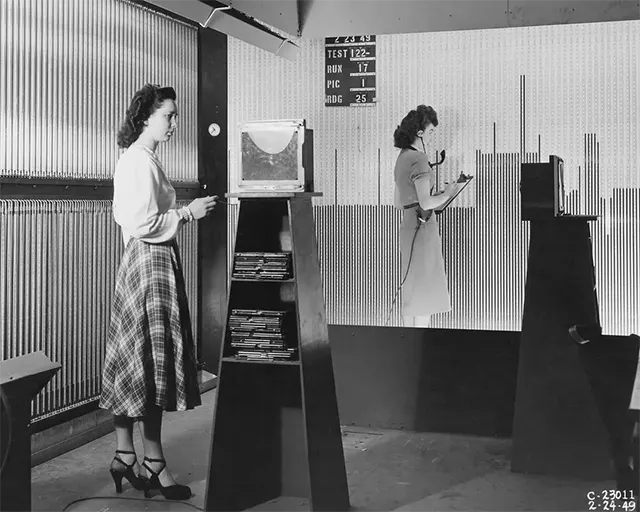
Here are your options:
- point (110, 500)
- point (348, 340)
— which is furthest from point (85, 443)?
point (348, 340)

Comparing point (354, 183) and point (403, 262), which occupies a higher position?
point (354, 183)

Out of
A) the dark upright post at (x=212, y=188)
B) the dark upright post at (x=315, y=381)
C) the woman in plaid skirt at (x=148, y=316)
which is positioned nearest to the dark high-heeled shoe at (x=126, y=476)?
the woman in plaid skirt at (x=148, y=316)

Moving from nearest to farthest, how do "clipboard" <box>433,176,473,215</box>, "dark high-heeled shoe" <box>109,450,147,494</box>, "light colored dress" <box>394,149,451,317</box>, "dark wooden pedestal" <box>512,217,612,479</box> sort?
"dark high-heeled shoe" <box>109,450,147,494</box> < "dark wooden pedestal" <box>512,217,612,479</box> < "clipboard" <box>433,176,473,215</box> < "light colored dress" <box>394,149,451,317</box>

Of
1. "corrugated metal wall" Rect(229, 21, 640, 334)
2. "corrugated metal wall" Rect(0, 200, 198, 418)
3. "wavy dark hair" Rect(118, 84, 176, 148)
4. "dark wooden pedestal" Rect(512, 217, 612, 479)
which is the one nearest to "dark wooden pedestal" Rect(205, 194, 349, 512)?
"wavy dark hair" Rect(118, 84, 176, 148)

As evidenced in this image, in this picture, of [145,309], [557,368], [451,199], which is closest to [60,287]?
[145,309]

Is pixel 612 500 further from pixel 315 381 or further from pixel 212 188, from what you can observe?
pixel 212 188

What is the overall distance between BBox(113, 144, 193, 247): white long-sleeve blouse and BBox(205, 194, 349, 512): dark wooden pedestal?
15.5 inches

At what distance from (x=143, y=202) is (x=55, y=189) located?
41.6 inches

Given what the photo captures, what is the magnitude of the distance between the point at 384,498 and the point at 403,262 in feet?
6.96

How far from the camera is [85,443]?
5.39 m

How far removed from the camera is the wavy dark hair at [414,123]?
585 centimetres

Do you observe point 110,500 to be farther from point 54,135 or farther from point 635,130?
point 635,130

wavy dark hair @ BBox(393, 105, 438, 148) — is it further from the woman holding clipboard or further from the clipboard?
the clipboard

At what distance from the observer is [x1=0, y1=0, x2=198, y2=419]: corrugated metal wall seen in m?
4.73
